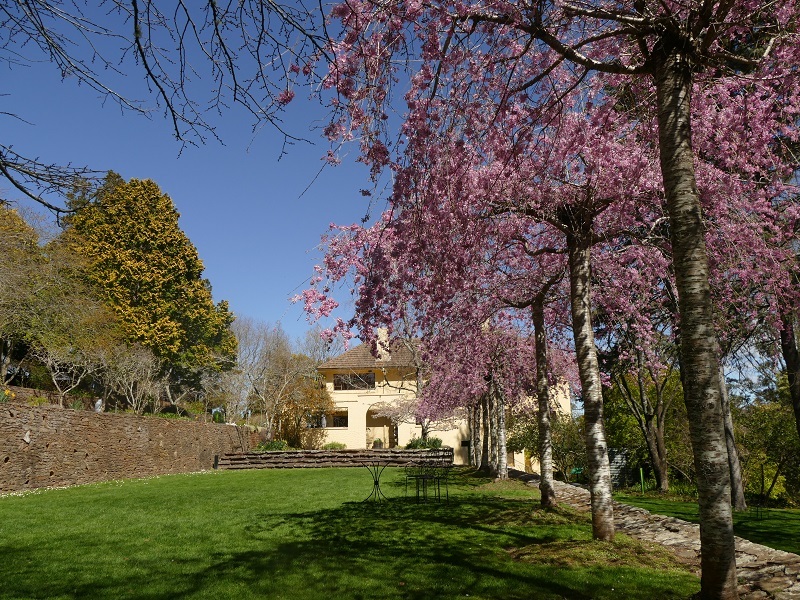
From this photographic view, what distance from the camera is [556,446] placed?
2778 centimetres

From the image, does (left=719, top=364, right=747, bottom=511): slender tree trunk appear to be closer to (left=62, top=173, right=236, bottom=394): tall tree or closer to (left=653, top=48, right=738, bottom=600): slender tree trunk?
(left=653, top=48, right=738, bottom=600): slender tree trunk

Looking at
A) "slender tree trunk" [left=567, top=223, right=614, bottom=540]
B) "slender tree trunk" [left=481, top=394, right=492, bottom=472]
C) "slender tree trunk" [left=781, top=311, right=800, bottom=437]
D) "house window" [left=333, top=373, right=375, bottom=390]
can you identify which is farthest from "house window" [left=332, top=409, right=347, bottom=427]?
"slender tree trunk" [left=567, top=223, right=614, bottom=540]

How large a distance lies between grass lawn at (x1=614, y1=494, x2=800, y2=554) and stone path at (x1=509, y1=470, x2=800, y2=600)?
1.42 metres

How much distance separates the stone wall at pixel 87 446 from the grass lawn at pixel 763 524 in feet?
56.7

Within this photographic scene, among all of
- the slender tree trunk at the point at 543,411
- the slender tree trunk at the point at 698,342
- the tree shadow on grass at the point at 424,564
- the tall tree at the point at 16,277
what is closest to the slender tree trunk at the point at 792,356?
the slender tree trunk at the point at 543,411

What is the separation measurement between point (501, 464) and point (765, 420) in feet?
31.2

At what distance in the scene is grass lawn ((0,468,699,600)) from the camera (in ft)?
20.8

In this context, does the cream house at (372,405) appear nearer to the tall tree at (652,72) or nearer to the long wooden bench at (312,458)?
the long wooden bench at (312,458)

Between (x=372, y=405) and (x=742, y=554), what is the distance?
1277 inches

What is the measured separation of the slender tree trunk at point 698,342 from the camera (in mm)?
4867

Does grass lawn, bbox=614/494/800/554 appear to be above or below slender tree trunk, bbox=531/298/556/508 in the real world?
below

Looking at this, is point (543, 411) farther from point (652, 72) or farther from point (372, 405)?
point (372, 405)

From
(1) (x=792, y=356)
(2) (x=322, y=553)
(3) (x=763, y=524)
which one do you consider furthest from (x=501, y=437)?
(2) (x=322, y=553)

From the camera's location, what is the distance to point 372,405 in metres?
38.9
